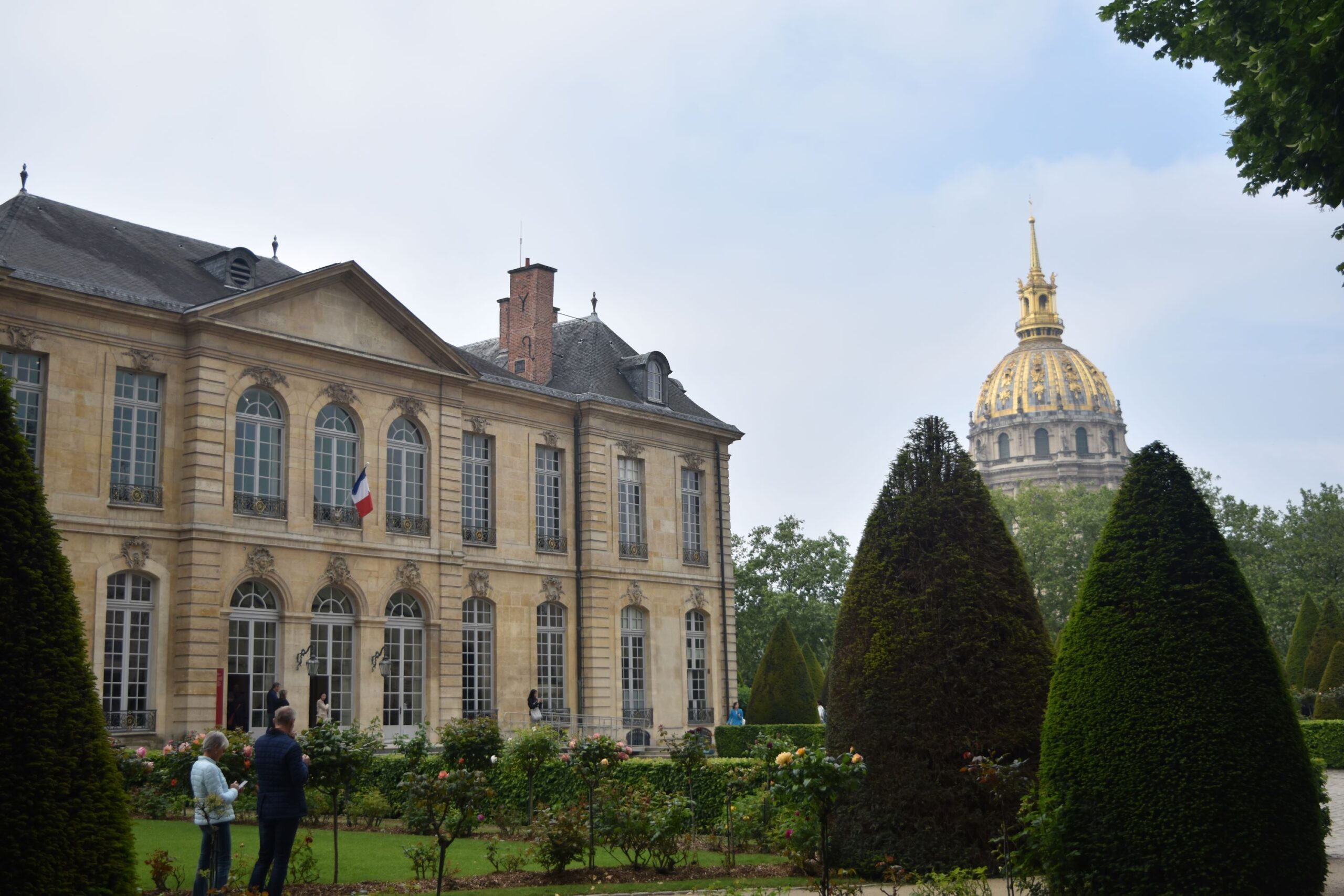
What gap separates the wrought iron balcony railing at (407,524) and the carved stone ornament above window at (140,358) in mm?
5395

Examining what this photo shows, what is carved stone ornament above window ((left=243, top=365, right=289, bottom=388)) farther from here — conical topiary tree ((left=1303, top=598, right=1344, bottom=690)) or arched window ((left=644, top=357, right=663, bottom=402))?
conical topiary tree ((left=1303, top=598, right=1344, bottom=690))

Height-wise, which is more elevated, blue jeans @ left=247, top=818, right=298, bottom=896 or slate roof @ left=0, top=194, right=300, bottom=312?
slate roof @ left=0, top=194, right=300, bottom=312

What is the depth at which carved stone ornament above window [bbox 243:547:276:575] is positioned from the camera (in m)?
22.5

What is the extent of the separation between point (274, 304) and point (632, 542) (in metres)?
10.3

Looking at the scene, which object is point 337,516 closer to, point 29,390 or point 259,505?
point 259,505

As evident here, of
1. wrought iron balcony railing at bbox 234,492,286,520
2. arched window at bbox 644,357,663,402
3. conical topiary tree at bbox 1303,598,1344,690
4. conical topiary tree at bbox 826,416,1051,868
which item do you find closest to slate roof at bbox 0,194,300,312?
wrought iron balcony railing at bbox 234,492,286,520

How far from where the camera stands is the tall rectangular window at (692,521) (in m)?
31.7

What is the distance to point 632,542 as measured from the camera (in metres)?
30.2

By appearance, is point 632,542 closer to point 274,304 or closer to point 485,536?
point 485,536

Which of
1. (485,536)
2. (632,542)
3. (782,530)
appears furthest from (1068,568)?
(485,536)

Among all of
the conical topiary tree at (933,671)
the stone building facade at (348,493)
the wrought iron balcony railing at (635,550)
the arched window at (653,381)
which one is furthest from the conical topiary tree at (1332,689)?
the conical topiary tree at (933,671)

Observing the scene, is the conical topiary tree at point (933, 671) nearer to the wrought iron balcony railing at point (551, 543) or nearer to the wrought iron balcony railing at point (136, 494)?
the wrought iron balcony railing at point (136, 494)

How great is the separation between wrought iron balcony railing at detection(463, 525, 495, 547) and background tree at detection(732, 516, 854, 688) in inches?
980

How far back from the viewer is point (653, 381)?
3191cm
